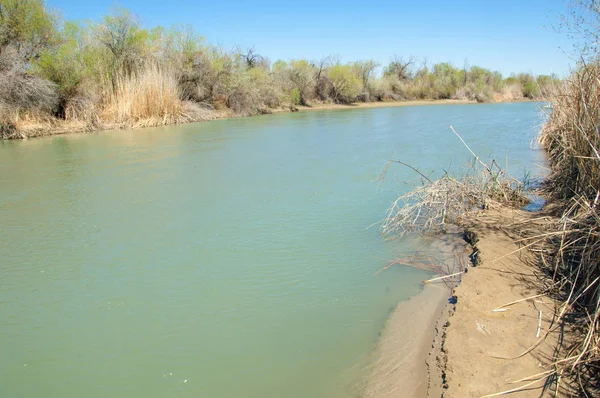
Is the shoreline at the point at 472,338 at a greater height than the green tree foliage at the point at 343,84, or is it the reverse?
the green tree foliage at the point at 343,84

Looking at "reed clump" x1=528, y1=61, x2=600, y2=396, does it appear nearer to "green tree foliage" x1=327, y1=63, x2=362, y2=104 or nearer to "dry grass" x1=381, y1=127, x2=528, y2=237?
"dry grass" x1=381, y1=127, x2=528, y2=237

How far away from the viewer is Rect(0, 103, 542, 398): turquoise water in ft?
10.6

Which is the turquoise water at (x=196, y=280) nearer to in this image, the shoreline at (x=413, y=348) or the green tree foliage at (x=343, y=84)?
the shoreline at (x=413, y=348)

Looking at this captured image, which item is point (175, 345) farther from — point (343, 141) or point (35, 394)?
point (343, 141)

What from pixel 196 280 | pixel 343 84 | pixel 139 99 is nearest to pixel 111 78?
pixel 139 99

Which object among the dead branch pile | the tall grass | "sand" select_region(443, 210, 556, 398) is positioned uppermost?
the tall grass

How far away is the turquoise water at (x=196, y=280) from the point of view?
10.6 ft

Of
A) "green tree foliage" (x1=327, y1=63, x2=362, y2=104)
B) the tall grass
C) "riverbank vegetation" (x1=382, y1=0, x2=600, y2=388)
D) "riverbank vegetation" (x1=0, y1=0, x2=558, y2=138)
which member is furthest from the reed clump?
"green tree foliage" (x1=327, y1=63, x2=362, y2=104)

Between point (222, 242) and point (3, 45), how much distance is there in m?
20.1

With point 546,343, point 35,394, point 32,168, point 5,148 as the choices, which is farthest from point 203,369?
point 5,148

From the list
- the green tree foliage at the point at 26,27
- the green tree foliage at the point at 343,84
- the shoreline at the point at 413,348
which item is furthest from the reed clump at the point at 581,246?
the green tree foliage at the point at 343,84

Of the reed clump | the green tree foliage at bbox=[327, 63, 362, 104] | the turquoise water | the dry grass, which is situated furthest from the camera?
the green tree foliage at bbox=[327, 63, 362, 104]

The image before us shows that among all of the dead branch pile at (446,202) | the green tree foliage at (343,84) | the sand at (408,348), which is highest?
the green tree foliage at (343,84)

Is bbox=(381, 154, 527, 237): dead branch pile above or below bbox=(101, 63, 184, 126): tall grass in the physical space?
below
